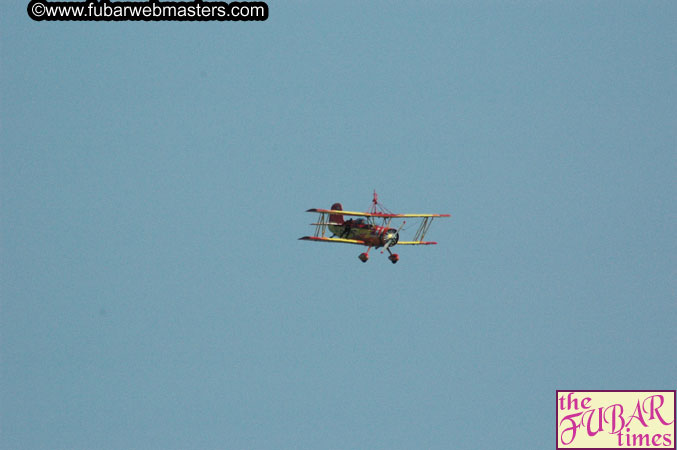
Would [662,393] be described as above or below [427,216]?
below

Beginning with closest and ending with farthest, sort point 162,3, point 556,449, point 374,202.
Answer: point 162,3 < point 556,449 < point 374,202

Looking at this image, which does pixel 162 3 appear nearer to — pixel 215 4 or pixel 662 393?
pixel 215 4

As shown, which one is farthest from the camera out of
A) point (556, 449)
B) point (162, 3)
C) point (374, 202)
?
point (374, 202)

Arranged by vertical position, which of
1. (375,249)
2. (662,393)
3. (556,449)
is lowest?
(556,449)

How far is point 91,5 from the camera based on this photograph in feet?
179

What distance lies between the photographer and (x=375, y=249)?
63.3m

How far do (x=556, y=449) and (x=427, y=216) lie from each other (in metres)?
16.9

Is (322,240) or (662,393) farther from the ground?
(322,240)

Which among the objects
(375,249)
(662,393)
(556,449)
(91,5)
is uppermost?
(91,5)

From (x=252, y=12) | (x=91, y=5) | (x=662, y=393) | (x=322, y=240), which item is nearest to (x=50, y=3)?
(x=91, y=5)

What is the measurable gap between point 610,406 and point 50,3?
134ft

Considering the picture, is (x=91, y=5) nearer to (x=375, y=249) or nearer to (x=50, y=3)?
(x=50, y=3)

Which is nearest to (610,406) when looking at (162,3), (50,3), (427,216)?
(427,216)

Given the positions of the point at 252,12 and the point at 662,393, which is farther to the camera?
the point at 662,393
